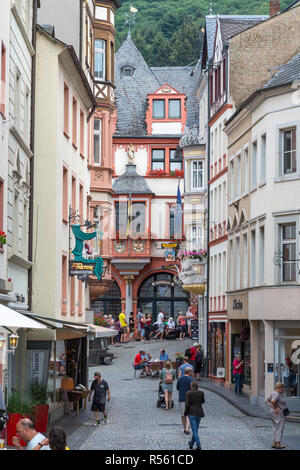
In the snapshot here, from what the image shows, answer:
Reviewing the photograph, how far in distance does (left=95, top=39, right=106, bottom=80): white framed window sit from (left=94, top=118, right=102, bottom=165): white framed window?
224 cm

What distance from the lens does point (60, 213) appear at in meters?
31.1

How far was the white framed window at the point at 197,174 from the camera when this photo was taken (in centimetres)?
5734

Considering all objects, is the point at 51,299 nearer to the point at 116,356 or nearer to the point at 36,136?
the point at 36,136

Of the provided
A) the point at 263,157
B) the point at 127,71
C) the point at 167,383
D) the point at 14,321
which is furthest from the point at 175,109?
the point at 14,321

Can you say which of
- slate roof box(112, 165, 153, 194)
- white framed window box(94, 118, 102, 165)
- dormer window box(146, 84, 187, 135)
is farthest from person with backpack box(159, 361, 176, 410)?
dormer window box(146, 84, 187, 135)

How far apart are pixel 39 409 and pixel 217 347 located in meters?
24.0

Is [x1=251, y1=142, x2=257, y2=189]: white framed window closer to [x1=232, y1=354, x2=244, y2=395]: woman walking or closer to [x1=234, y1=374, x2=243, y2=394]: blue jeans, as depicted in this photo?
[x1=232, y1=354, x2=244, y2=395]: woman walking

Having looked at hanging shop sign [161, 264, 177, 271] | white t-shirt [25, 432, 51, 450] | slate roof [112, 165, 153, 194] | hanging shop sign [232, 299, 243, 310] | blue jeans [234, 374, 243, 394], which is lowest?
blue jeans [234, 374, 243, 394]

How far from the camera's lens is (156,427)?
27.9m

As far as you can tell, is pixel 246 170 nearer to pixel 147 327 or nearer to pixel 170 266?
pixel 147 327

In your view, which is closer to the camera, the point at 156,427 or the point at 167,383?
the point at 156,427

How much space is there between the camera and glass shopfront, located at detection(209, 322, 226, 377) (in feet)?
150

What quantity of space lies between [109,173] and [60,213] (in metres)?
15.8

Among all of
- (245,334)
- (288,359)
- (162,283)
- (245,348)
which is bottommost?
(288,359)
